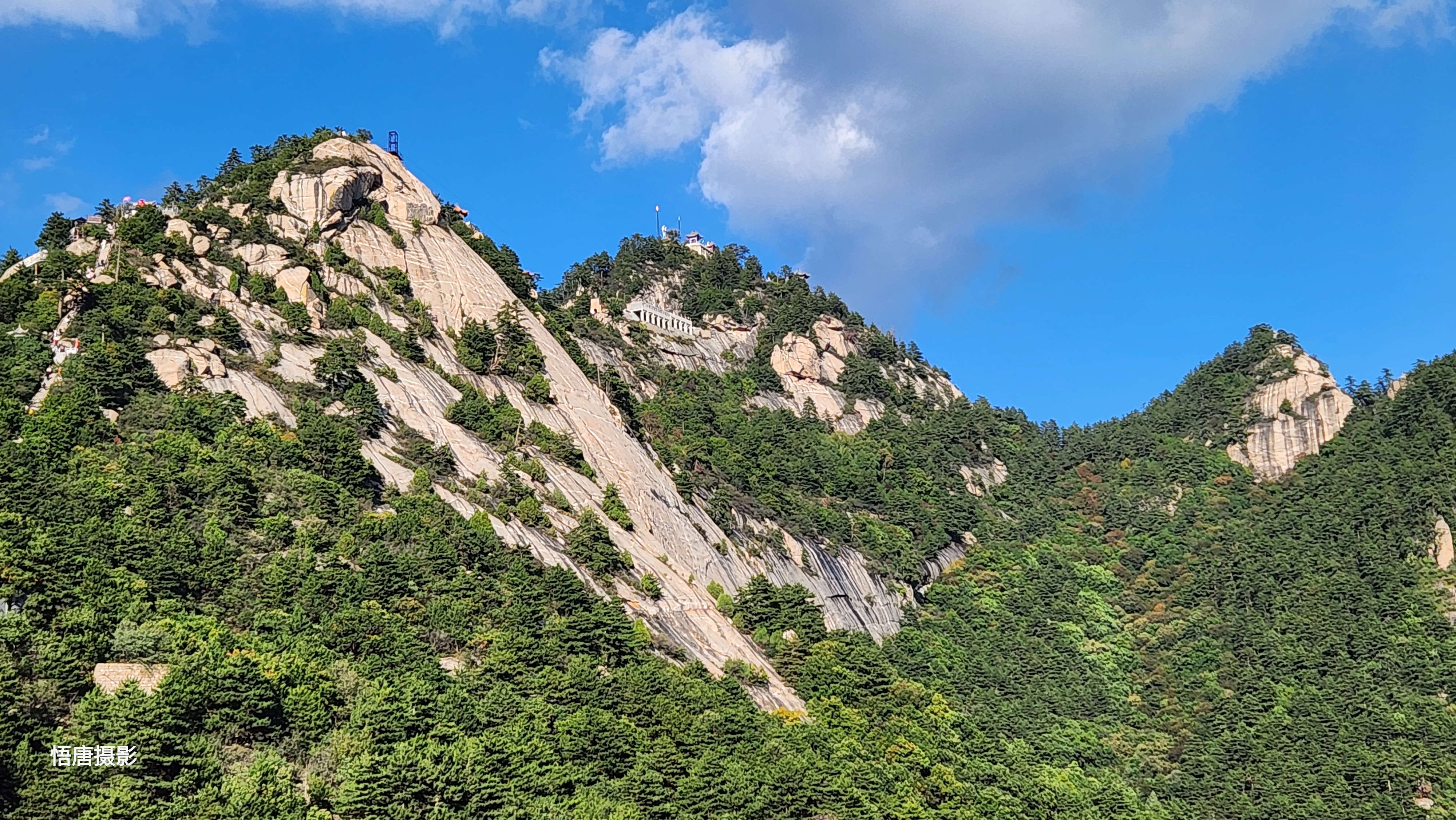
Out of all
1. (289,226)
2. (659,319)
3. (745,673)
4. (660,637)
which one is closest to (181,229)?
(289,226)

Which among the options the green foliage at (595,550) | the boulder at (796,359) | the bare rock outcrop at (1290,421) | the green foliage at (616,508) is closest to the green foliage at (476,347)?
the green foliage at (616,508)

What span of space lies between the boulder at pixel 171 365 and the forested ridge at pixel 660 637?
0.69m

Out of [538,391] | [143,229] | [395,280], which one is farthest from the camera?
[395,280]

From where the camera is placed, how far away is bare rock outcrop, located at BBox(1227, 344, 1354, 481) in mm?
124875

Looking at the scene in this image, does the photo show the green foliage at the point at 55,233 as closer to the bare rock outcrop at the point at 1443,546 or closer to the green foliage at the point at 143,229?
the green foliage at the point at 143,229

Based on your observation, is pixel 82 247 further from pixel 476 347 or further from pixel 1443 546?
pixel 1443 546

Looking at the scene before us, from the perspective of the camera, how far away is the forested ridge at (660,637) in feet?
151

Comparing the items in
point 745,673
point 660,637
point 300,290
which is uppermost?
point 300,290

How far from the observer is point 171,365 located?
6762cm

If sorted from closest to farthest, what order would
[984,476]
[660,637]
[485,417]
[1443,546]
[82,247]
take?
[660,637]
[82,247]
[485,417]
[1443,546]
[984,476]

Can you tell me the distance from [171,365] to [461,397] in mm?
17215

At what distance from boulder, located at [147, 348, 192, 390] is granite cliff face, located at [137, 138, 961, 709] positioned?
0.29 feet

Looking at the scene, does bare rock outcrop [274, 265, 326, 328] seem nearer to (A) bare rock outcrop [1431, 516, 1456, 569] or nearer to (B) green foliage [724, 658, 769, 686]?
(B) green foliage [724, 658, 769, 686]

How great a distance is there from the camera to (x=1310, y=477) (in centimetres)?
11588
